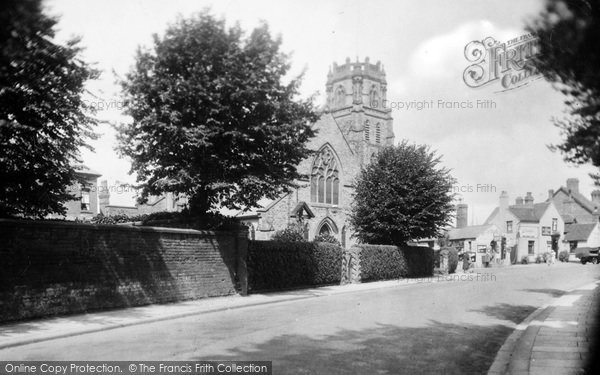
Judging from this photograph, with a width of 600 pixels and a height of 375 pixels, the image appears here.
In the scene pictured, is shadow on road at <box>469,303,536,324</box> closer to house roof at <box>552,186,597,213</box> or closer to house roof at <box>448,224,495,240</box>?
house roof at <box>448,224,495,240</box>

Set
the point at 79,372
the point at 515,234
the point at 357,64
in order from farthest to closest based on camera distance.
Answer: the point at 357,64
the point at 515,234
the point at 79,372

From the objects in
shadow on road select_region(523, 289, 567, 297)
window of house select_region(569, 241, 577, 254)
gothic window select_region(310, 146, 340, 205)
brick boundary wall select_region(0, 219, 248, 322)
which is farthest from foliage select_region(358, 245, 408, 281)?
window of house select_region(569, 241, 577, 254)

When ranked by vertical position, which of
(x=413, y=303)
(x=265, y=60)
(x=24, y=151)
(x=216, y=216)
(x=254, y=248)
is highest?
(x=265, y=60)

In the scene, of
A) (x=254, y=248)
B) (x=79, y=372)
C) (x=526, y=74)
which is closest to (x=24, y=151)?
(x=79, y=372)

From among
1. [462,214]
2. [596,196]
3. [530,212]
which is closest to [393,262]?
[462,214]

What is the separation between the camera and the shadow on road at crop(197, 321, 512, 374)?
22.6 ft

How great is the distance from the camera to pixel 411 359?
7461mm

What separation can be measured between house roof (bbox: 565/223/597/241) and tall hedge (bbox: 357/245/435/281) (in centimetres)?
3885

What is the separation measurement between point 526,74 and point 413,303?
378 inches

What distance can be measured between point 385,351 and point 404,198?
19.7 metres

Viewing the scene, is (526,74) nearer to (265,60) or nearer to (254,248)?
(265,60)

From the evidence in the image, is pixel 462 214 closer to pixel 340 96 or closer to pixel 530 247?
pixel 530 247

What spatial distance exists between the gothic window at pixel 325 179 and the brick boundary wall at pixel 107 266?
983 inches

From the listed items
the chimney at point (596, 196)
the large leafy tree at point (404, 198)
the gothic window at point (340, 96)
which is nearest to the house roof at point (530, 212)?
the chimney at point (596, 196)
